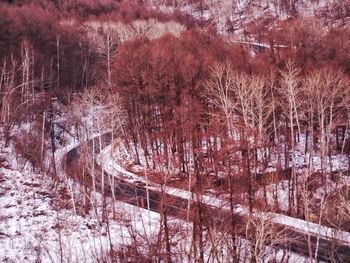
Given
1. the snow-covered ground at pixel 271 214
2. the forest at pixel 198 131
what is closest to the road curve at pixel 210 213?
the forest at pixel 198 131

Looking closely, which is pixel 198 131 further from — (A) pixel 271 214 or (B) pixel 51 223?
(A) pixel 271 214

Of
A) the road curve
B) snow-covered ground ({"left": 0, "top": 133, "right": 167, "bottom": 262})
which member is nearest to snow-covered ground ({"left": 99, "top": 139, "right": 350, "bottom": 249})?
the road curve

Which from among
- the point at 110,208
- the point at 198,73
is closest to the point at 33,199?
the point at 110,208

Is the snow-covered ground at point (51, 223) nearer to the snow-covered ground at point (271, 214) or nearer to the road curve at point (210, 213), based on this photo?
the road curve at point (210, 213)

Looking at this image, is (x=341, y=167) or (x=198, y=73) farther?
(x=198, y=73)

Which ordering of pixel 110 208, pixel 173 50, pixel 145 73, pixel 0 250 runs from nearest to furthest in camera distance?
pixel 0 250
pixel 110 208
pixel 145 73
pixel 173 50

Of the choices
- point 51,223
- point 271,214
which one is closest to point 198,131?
point 51,223

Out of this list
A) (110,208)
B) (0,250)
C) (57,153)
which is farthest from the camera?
(57,153)

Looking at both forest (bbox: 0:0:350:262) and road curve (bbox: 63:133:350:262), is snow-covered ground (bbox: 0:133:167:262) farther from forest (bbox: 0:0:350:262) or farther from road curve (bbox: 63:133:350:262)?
road curve (bbox: 63:133:350:262)

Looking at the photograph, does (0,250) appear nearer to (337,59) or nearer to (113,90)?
(113,90)
